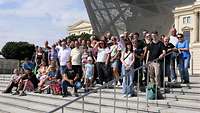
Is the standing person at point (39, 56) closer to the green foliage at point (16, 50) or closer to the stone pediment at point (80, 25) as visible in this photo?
the green foliage at point (16, 50)

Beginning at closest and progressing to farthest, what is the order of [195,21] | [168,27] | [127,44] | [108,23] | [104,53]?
[127,44]
[104,53]
[168,27]
[108,23]
[195,21]

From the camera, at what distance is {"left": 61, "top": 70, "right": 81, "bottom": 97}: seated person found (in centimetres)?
1496

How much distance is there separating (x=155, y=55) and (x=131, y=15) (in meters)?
33.3

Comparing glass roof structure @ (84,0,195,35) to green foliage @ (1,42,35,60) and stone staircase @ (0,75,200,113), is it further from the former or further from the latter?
stone staircase @ (0,75,200,113)

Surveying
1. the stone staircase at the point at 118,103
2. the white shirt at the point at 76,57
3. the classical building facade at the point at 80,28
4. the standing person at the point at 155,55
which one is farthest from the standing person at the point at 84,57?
the classical building facade at the point at 80,28

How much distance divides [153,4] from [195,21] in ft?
117

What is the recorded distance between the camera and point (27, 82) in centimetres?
1761

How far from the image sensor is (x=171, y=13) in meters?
45.4

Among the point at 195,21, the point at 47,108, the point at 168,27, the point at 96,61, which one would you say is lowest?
the point at 47,108

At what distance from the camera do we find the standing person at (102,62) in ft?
50.4

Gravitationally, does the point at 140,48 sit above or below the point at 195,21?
below

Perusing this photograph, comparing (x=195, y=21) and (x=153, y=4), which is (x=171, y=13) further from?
(x=195, y=21)

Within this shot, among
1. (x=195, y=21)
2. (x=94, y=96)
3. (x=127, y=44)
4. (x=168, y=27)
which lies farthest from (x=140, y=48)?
(x=195, y=21)

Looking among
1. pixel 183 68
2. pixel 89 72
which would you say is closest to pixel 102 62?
pixel 89 72
